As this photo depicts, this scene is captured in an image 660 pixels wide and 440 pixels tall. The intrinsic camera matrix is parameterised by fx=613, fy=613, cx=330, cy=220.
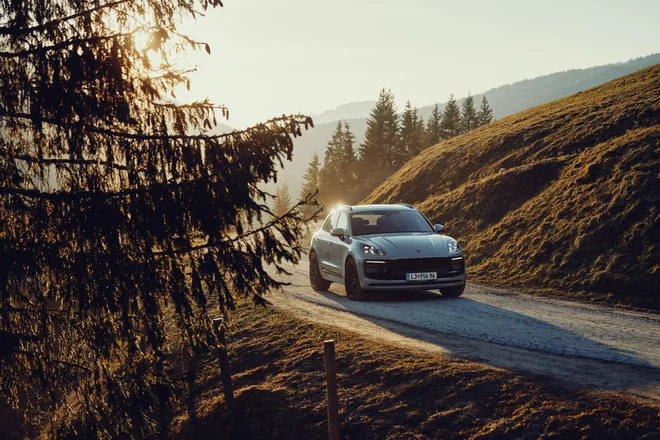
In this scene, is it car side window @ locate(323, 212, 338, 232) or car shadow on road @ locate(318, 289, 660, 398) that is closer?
car shadow on road @ locate(318, 289, 660, 398)

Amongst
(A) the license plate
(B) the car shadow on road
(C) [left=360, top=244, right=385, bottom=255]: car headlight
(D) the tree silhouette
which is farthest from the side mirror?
(D) the tree silhouette

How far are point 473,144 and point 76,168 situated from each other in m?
33.8

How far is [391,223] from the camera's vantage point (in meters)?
13.4

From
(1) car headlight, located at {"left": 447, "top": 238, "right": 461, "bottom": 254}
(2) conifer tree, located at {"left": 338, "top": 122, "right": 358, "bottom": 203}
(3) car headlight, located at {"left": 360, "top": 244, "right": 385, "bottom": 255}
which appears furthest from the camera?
(2) conifer tree, located at {"left": 338, "top": 122, "right": 358, "bottom": 203}

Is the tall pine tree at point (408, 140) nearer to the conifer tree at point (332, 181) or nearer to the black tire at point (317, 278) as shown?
A: the conifer tree at point (332, 181)

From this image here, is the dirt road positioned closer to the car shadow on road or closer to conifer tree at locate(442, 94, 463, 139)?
Answer: the car shadow on road

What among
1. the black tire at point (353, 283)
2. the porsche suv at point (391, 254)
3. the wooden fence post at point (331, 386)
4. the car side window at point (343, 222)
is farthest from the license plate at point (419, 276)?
the wooden fence post at point (331, 386)

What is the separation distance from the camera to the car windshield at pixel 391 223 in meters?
13.2

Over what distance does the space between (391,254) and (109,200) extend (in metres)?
7.00

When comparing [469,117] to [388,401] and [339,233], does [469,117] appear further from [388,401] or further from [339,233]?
[388,401]

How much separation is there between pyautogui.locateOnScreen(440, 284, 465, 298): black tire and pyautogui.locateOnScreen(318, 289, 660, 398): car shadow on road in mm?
183

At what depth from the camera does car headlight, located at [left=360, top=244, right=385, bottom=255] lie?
39.7 feet

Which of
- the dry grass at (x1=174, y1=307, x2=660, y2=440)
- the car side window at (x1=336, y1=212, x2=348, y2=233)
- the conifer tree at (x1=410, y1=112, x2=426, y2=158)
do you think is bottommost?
the dry grass at (x1=174, y1=307, x2=660, y2=440)

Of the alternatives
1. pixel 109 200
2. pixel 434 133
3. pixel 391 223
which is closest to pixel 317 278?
pixel 391 223
